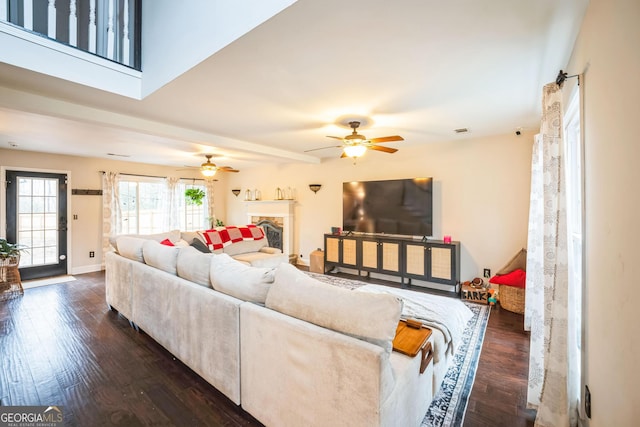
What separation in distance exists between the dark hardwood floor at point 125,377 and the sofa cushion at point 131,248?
31.0 inches

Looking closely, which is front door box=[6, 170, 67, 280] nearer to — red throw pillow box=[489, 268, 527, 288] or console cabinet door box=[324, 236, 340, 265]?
console cabinet door box=[324, 236, 340, 265]

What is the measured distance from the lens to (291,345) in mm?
1521

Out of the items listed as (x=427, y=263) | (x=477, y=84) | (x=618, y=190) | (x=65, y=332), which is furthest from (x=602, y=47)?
(x=65, y=332)

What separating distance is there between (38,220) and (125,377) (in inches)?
200

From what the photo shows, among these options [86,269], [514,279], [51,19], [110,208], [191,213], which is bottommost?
[86,269]

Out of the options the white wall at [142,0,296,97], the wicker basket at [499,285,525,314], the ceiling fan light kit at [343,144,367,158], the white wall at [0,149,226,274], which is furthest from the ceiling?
the wicker basket at [499,285,525,314]

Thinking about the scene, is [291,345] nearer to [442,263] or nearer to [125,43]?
[125,43]

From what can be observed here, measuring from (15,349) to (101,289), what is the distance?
6.88 ft

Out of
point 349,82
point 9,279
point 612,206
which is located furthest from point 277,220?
point 612,206

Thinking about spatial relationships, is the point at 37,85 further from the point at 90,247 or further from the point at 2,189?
the point at 90,247

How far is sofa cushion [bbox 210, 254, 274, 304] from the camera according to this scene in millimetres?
1842

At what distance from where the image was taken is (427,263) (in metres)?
4.36

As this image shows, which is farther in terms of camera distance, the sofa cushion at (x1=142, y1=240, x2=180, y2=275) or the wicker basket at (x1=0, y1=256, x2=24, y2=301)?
the wicker basket at (x1=0, y1=256, x2=24, y2=301)

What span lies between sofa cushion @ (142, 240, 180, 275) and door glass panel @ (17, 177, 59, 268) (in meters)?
4.20
